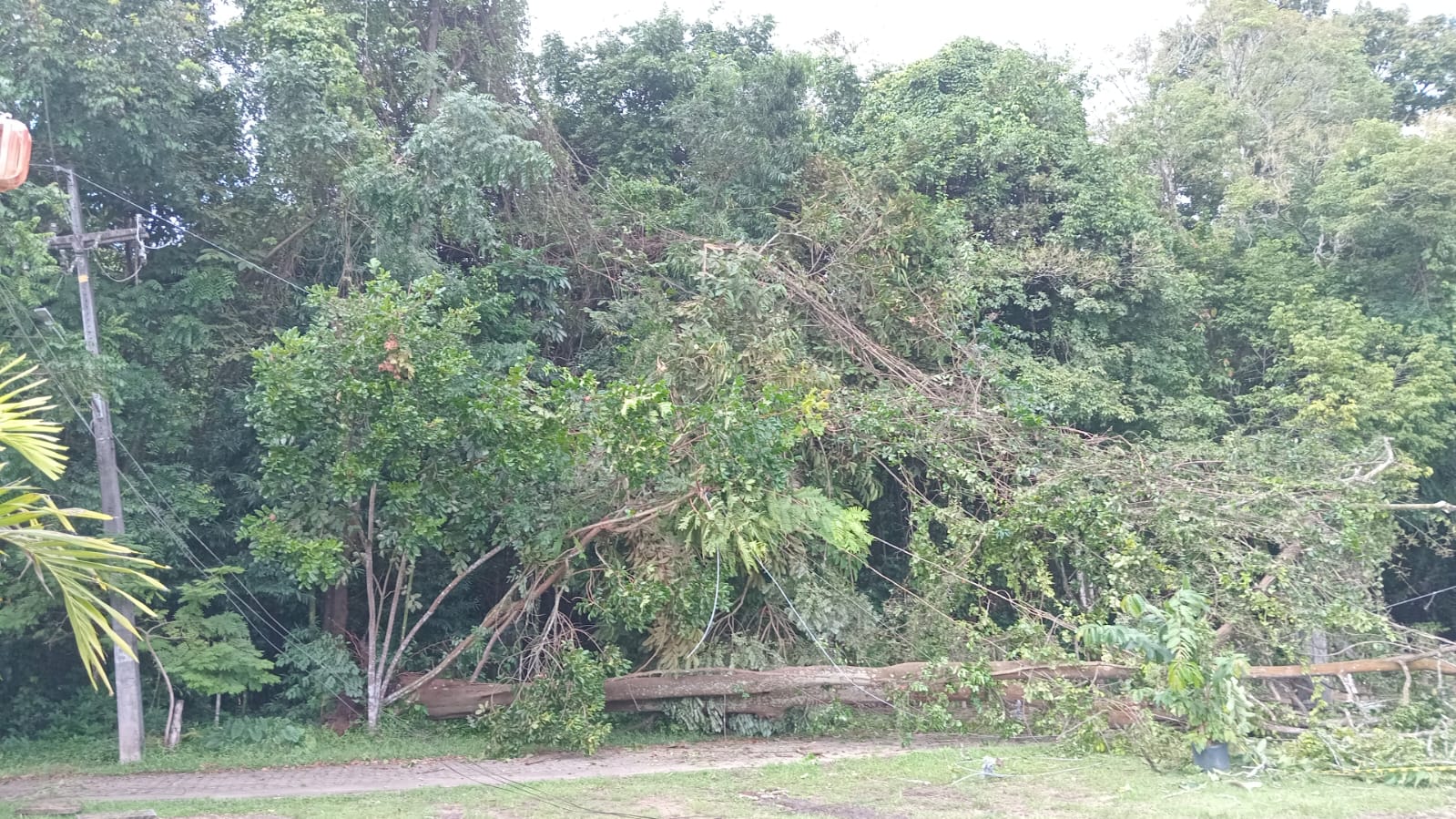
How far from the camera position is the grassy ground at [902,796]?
681 cm

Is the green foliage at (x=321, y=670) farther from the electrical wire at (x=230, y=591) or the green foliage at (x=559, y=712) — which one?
the green foliage at (x=559, y=712)

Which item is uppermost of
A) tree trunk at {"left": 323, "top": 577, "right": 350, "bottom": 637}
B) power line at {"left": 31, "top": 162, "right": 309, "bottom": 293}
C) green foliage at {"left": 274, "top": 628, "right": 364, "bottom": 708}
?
power line at {"left": 31, "top": 162, "right": 309, "bottom": 293}

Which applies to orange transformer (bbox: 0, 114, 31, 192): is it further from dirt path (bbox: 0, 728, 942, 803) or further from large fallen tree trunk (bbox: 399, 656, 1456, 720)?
large fallen tree trunk (bbox: 399, 656, 1456, 720)

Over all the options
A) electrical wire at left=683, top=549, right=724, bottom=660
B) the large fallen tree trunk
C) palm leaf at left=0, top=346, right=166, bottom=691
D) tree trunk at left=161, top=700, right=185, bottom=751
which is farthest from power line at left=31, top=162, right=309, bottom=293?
palm leaf at left=0, top=346, right=166, bottom=691

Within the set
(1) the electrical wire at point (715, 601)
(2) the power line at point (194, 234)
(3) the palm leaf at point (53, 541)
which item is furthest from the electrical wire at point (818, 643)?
(3) the palm leaf at point (53, 541)

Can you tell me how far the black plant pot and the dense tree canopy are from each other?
1.92 m

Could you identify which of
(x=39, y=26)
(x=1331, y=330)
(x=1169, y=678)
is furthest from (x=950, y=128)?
(x=39, y=26)

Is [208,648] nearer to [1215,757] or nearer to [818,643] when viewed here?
[818,643]

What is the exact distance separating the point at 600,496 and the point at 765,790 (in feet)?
13.2

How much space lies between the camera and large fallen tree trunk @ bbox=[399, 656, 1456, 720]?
10.2 meters

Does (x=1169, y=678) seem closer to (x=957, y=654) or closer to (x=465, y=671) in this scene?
(x=957, y=654)

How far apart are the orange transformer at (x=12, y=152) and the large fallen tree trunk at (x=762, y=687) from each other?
23.3 ft

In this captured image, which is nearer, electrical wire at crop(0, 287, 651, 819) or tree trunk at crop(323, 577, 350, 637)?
electrical wire at crop(0, 287, 651, 819)

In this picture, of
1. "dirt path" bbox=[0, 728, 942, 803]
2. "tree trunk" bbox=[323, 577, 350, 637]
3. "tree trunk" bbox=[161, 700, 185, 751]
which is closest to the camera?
"dirt path" bbox=[0, 728, 942, 803]
